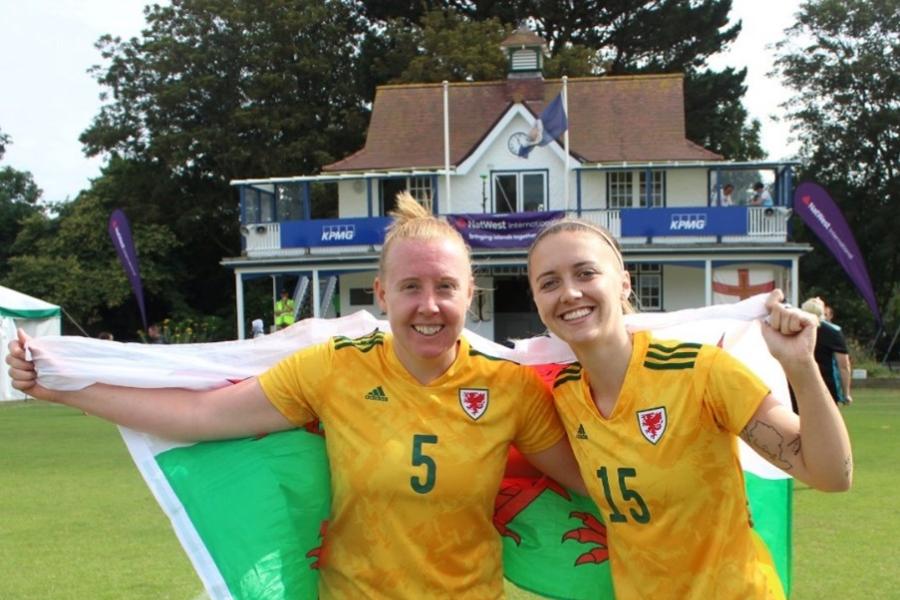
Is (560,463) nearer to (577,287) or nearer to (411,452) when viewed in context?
(411,452)

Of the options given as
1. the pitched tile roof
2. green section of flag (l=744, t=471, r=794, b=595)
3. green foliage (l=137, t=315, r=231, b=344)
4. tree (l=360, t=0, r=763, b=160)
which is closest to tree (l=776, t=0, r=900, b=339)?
tree (l=360, t=0, r=763, b=160)

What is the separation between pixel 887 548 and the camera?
7.44 m

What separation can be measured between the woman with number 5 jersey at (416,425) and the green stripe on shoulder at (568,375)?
69 millimetres

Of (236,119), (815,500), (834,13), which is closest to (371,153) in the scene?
(236,119)

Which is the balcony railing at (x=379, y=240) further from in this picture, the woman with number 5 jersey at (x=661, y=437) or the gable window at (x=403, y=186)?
the woman with number 5 jersey at (x=661, y=437)

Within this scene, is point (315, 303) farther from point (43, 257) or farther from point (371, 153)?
point (43, 257)

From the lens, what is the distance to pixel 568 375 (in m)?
3.50

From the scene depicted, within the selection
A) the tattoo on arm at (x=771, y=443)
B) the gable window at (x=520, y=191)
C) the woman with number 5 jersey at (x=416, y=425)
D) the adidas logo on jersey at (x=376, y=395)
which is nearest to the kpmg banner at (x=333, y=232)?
the gable window at (x=520, y=191)

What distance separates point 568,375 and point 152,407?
1.53 meters

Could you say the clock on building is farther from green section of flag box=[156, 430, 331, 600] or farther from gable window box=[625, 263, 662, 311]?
green section of flag box=[156, 430, 331, 600]

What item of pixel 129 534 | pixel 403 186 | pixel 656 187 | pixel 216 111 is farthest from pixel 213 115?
pixel 129 534

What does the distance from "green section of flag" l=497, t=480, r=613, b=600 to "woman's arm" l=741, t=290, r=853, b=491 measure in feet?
3.11

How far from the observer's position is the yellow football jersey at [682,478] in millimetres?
3162

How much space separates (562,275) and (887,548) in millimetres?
5410
